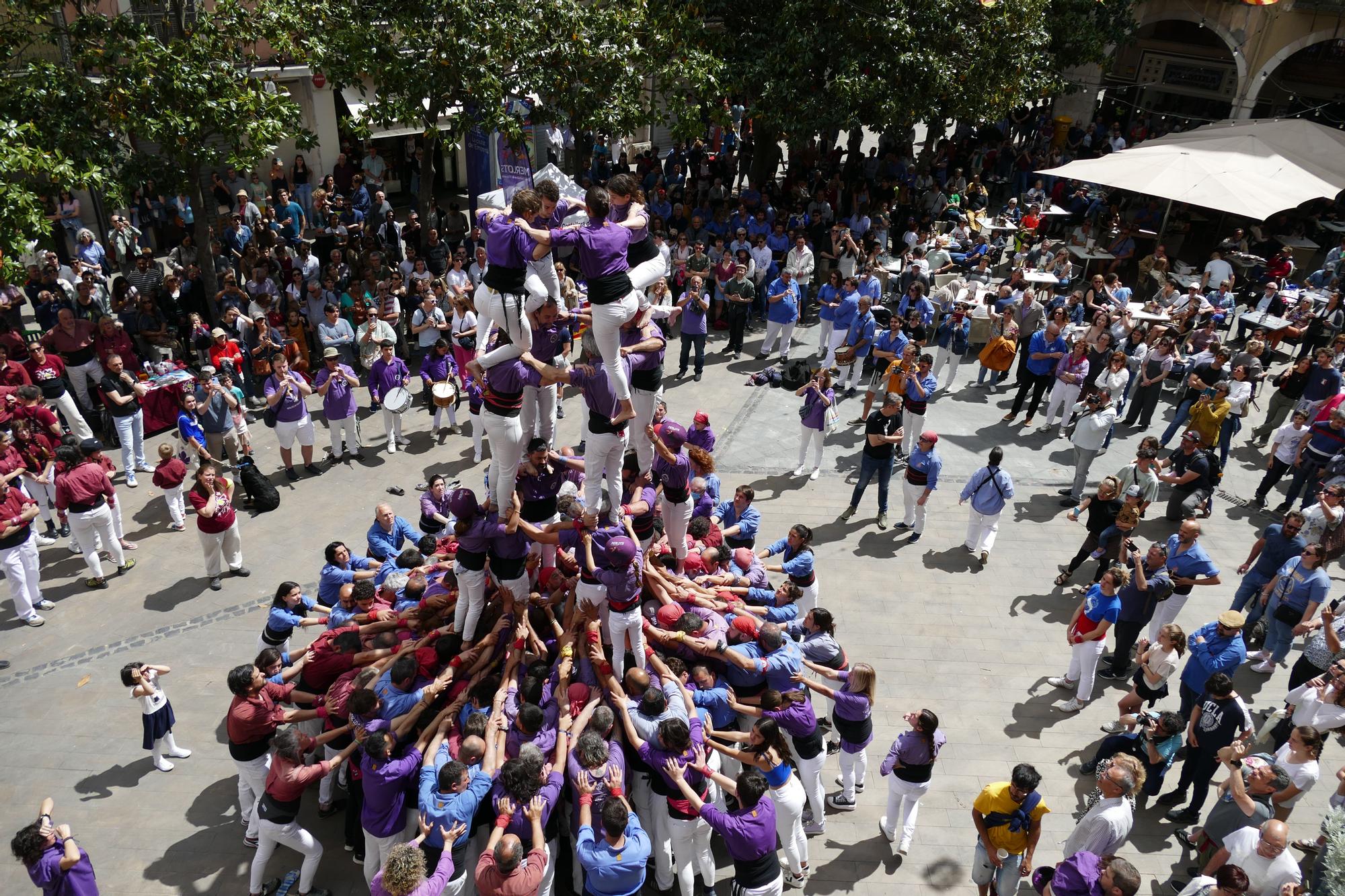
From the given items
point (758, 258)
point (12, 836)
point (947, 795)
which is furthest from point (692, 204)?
point (12, 836)

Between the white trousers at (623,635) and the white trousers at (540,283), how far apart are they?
2487mm

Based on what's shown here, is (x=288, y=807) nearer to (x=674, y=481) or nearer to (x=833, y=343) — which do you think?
(x=674, y=481)

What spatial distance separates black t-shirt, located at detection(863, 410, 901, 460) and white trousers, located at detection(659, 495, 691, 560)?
10.9ft

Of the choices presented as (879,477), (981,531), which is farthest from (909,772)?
(879,477)

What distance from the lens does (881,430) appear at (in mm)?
12055

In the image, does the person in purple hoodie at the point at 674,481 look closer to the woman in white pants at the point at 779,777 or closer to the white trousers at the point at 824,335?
the woman in white pants at the point at 779,777

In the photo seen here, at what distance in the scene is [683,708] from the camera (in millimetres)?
7555

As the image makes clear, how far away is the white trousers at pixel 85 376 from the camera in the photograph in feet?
43.7

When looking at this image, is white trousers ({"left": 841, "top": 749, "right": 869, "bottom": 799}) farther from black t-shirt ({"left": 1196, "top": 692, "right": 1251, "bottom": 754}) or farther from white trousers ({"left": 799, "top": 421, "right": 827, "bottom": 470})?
white trousers ({"left": 799, "top": 421, "right": 827, "bottom": 470})

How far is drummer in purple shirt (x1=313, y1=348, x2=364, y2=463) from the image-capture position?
43.4 ft

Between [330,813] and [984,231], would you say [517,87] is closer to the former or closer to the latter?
[984,231]

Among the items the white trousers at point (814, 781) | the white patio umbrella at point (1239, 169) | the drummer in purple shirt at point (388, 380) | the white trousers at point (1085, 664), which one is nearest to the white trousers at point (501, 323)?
the white trousers at point (814, 781)

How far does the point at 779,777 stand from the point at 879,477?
19.3ft

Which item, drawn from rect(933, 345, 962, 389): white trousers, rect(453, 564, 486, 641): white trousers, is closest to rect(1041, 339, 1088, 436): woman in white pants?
rect(933, 345, 962, 389): white trousers
